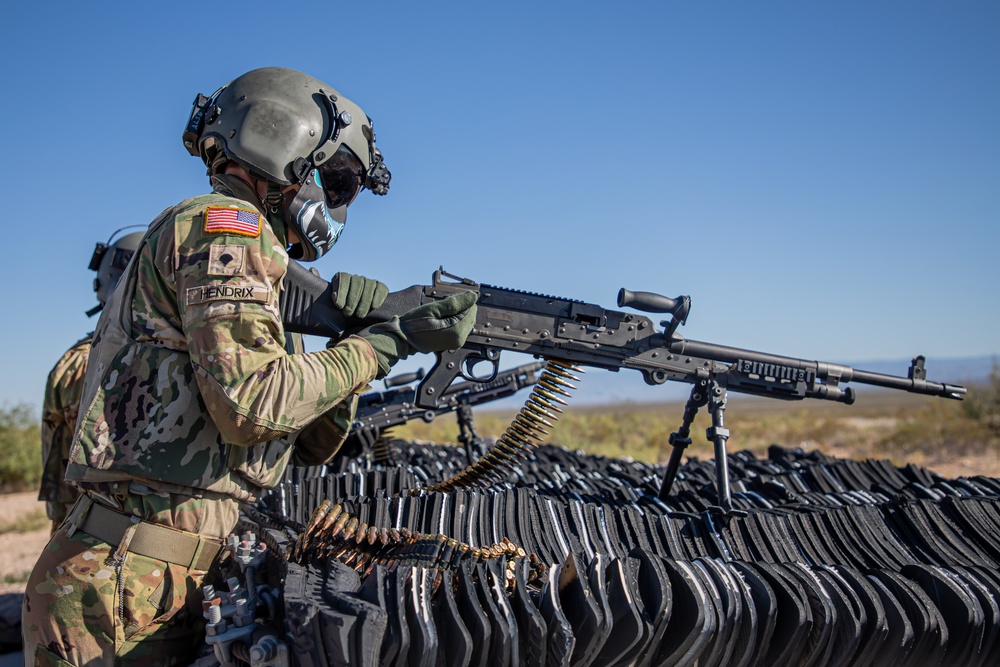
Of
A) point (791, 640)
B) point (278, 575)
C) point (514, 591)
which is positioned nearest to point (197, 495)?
point (278, 575)

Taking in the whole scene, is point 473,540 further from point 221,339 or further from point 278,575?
point 221,339

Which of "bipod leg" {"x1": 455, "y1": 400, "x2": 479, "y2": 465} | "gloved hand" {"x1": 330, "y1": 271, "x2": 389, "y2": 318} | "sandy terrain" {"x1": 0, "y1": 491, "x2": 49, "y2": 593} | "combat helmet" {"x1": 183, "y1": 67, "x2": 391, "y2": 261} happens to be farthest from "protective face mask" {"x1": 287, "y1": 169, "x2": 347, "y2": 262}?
"sandy terrain" {"x1": 0, "y1": 491, "x2": 49, "y2": 593}

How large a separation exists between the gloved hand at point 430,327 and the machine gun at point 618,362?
1.38 meters

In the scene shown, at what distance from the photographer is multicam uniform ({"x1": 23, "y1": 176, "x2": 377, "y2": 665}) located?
2.09 meters

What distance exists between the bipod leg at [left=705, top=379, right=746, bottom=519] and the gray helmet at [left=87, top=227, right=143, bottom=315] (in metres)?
4.07

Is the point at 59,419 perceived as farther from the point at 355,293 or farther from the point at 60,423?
the point at 355,293

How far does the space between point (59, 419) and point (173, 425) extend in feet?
10.3

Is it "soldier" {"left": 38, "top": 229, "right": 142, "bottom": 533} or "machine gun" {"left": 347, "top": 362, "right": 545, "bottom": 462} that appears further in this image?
"machine gun" {"left": 347, "top": 362, "right": 545, "bottom": 462}

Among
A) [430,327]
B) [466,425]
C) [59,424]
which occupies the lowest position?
[59,424]

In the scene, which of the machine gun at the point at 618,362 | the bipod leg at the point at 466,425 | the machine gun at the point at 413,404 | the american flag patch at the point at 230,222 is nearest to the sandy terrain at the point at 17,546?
the machine gun at the point at 413,404

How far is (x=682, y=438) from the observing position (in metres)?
5.10

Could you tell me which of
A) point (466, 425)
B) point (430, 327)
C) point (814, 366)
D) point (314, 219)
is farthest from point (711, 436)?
point (466, 425)

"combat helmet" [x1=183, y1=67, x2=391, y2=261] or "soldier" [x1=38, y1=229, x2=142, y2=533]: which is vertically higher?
"combat helmet" [x1=183, y1=67, x2=391, y2=261]

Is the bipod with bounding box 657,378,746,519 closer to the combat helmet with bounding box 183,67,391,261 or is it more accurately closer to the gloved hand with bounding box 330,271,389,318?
the gloved hand with bounding box 330,271,389,318
